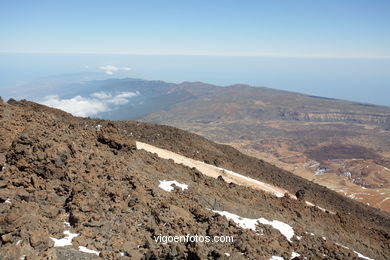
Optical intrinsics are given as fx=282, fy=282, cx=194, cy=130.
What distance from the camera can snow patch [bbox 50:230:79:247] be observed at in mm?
9279

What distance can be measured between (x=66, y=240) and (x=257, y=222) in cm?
936

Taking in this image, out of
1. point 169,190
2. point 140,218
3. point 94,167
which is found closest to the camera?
point 140,218

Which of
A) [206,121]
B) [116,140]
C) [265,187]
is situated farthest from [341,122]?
[116,140]

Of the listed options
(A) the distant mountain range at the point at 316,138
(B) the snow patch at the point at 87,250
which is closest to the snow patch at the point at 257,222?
(B) the snow patch at the point at 87,250

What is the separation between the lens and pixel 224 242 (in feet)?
38.0

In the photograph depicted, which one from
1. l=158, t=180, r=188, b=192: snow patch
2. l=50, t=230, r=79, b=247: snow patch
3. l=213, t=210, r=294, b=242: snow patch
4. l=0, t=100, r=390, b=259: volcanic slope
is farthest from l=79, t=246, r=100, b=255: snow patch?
l=213, t=210, r=294, b=242: snow patch

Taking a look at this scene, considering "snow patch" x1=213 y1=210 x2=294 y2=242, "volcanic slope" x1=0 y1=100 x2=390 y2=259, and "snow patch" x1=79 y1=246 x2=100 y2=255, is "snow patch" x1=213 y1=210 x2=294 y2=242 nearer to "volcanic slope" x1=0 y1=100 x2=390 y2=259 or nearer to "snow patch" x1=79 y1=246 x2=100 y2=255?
"volcanic slope" x1=0 y1=100 x2=390 y2=259

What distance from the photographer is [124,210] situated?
456 inches

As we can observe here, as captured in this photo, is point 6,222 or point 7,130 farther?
point 7,130

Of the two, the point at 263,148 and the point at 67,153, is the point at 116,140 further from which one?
the point at 263,148

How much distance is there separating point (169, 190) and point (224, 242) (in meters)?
4.58

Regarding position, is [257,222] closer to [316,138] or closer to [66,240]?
[66,240]

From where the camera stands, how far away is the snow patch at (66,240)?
9279mm

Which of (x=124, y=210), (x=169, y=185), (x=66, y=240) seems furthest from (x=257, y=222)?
(x=66, y=240)
